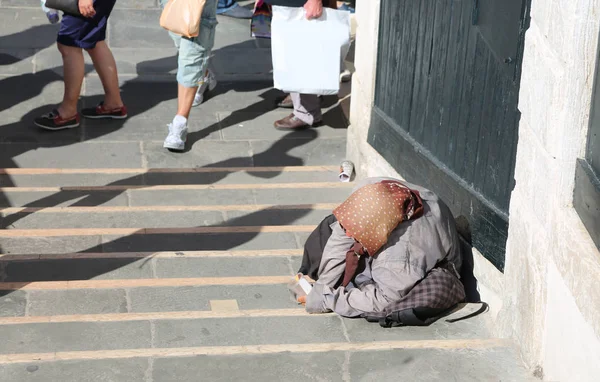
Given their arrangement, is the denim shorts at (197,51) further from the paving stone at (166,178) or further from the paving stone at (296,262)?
the paving stone at (296,262)

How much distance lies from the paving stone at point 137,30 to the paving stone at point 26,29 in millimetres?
613

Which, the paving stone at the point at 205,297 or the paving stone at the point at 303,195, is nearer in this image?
the paving stone at the point at 205,297

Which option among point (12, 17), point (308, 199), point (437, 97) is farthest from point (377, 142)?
point (12, 17)

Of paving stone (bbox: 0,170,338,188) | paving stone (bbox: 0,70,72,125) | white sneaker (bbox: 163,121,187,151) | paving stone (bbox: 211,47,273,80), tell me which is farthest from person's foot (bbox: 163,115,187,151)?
paving stone (bbox: 211,47,273,80)

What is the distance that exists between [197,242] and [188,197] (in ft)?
2.48

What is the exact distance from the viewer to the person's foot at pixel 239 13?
33.5ft

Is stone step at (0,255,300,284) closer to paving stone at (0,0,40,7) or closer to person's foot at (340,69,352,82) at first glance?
person's foot at (340,69,352,82)

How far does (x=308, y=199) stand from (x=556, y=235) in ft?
9.49

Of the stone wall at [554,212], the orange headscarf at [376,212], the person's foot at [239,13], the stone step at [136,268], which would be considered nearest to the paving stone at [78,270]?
the stone step at [136,268]

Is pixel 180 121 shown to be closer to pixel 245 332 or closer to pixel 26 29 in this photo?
pixel 245 332

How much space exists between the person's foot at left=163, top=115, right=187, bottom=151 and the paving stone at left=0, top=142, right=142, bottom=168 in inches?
9.5

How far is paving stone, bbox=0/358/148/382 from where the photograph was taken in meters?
3.43

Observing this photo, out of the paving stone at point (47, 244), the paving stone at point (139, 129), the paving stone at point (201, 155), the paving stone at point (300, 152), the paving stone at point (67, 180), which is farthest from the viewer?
the paving stone at point (139, 129)

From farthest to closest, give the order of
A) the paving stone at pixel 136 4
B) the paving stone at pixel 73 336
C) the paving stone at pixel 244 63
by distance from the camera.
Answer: the paving stone at pixel 136 4 → the paving stone at pixel 244 63 → the paving stone at pixel 73 336
